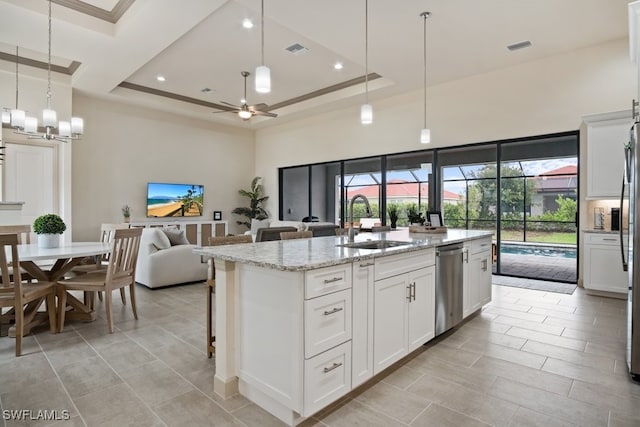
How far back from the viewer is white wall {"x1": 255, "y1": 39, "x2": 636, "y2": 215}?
4.82 meters

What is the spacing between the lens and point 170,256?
5.00m

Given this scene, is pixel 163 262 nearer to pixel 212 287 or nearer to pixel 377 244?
pixel 212 287

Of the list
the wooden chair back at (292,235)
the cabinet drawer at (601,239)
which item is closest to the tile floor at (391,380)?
the wooden chair back at (292,235)

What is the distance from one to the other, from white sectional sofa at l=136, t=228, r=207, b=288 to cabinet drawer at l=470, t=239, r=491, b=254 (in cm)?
364

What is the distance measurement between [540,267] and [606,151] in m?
2.73

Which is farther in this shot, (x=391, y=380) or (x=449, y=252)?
(x=449, y=252)

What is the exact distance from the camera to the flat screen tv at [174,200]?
7863mm

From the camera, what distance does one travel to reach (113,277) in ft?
11.1

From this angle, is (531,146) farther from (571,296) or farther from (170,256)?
(170,256)

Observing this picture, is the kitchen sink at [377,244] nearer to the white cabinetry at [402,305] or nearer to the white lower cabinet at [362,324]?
the white cabinetry at [402,305]

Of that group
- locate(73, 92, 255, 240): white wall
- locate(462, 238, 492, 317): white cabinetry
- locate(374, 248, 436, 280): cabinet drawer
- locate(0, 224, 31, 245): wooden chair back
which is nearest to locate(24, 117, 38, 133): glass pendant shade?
locate(0, 224, 31, 245): wooden chair back

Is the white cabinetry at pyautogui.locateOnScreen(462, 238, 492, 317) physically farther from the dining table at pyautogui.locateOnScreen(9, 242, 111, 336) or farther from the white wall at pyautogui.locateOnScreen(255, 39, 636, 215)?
the dining table at pyautogui.locateOnScreen(9, 242, 111, 336)

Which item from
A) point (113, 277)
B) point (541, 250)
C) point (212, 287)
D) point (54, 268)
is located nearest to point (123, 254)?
point (113, 277)

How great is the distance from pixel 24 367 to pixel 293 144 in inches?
286
